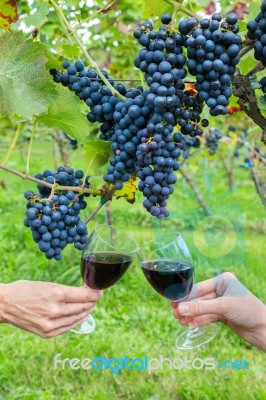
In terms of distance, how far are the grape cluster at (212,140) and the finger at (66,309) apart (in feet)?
13.9

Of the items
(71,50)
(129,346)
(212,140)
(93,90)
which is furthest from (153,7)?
(212,140)

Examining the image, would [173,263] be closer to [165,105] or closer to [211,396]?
[165,105]

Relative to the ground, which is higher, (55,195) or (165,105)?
(165,105)

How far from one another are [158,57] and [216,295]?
1.22 m

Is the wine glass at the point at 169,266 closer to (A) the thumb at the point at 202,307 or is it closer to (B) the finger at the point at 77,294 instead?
(A) the thumb at the point at 202,307

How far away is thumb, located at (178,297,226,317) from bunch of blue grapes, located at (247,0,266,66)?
96 centimetres

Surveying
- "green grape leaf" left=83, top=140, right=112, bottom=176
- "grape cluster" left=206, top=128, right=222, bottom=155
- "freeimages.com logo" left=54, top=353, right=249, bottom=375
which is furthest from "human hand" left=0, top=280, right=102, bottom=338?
"grape cluster" left=206, top=128, right=222, bottom=155

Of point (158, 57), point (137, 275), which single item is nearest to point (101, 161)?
point (158, 57)

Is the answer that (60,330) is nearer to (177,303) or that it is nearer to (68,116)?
(177,303)

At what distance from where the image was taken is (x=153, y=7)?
62.6 inches

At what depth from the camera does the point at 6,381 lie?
3.90 metres

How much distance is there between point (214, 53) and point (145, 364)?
9.90 ft

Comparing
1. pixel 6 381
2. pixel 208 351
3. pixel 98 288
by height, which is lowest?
pixel 208 351

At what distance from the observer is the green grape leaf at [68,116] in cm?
171
